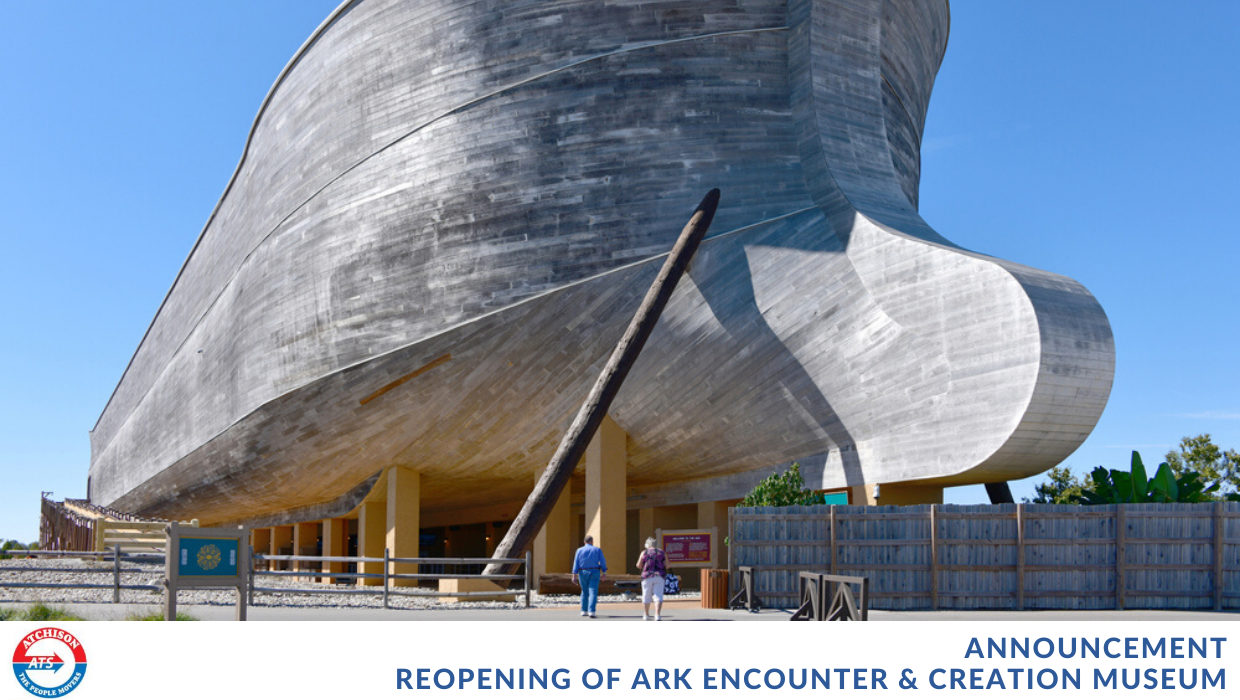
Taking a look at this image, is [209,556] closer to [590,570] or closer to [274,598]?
[590,570]

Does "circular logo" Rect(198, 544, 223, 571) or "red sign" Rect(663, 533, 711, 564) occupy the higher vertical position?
"circular logo" Rect(198, 544, 223, 571)

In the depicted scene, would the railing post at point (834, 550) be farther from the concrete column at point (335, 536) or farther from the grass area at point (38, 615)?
the concrete column at point (335, 536)

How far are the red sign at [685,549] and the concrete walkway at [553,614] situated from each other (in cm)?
241

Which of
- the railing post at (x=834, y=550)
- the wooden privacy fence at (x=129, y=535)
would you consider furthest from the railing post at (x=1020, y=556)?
the wooden privacy fence at (x=129, y=535)

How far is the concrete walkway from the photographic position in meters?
12.5

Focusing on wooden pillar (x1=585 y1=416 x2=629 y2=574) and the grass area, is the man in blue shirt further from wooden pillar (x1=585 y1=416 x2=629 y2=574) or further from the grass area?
wooden pillar (x1=585 y1=416 x2=629 y2=574)

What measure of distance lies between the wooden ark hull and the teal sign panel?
1091 centimetres

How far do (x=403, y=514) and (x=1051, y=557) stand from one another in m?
15.9

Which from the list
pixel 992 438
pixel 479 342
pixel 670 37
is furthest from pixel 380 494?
pixel 992 438

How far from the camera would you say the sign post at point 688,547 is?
→ 1769 centimetres

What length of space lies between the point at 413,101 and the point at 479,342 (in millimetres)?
5910
